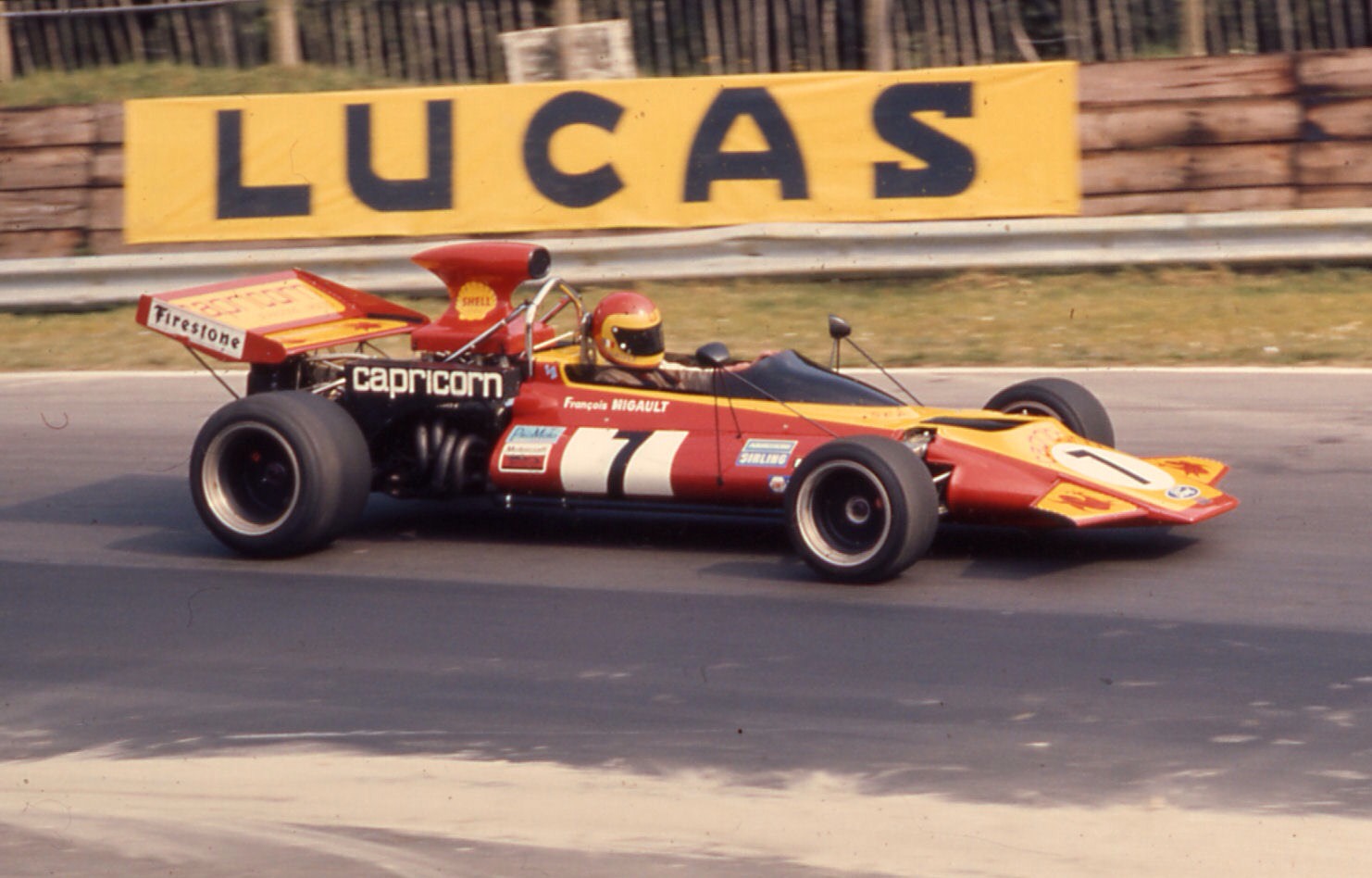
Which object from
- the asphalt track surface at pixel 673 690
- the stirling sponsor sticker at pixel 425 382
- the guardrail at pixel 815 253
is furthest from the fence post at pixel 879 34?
the stirling sponsor sticker at pixel 425 382

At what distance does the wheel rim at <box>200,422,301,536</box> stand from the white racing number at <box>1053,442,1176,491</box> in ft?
9.97

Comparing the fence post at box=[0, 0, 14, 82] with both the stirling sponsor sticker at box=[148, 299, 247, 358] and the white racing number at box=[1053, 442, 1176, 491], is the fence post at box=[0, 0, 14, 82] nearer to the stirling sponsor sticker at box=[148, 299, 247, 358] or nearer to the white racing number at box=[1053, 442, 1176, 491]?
the stirling sponsor sticker at box=[148, 299, 247, 358]

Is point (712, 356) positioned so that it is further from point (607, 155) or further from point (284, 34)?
point (284, 34)

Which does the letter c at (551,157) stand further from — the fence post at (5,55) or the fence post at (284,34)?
the fence post at (5,55)

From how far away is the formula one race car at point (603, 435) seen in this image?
679 centimetres

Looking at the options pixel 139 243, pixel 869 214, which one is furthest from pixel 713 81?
pixel 139 243

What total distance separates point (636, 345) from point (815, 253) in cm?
589

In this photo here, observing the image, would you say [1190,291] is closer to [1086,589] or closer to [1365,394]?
[1365,394]

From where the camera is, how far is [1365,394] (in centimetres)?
1002

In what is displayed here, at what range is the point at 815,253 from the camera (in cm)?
1330

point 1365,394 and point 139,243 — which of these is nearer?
point 1365,394

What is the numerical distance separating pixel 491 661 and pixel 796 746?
1.33 meters

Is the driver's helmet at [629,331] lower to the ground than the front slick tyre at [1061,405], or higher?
higher

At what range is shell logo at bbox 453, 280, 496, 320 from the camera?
8062 mm
